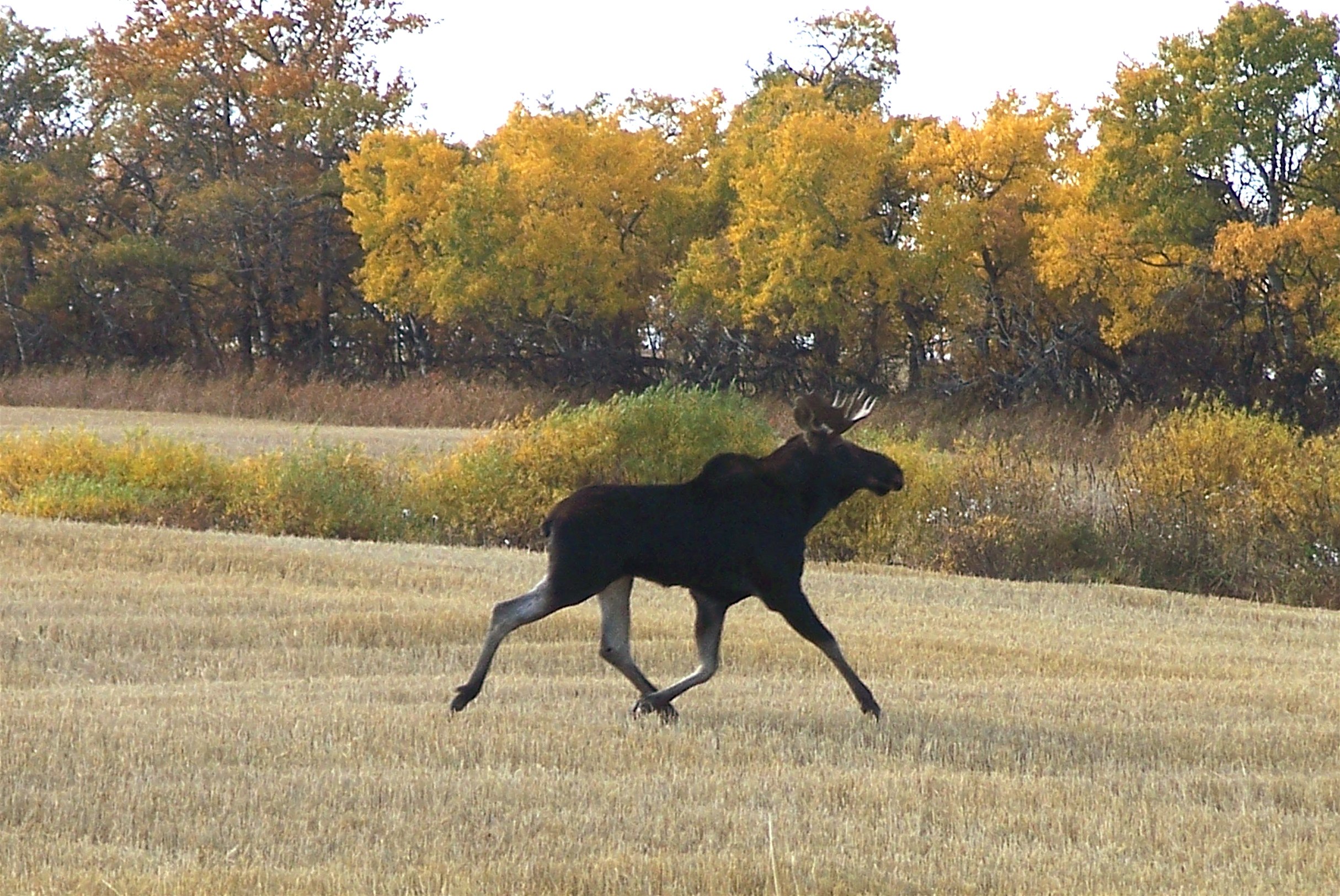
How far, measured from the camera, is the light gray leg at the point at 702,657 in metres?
9.74

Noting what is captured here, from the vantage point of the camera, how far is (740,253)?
48.3 m

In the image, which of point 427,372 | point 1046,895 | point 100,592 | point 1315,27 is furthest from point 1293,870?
point 427,372

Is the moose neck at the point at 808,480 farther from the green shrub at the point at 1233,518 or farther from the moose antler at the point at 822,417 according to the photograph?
the green shrub at the point at 1233,518

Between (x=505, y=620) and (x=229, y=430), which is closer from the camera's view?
(x=505, y=620)

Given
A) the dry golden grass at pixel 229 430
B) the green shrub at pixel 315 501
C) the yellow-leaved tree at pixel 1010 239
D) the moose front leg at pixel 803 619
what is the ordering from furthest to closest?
the yellow-leaved tree at pixel 1010 239 → the dry golden grass at pixel 229 430 → the green shrub at pixel 315 501 → the moose front leg at pixel 803 619

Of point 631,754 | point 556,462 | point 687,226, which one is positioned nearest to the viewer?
point 631,754

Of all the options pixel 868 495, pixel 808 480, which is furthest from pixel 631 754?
pixel 868 495

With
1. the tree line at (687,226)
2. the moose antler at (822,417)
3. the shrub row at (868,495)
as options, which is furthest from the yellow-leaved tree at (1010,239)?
the moose antler at (822,417)

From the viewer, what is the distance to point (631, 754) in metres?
8.84

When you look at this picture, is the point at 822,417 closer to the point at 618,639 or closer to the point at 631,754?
the point at 618,639

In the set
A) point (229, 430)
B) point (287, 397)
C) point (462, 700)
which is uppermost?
point (462, 700)

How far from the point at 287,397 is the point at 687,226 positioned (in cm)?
1285

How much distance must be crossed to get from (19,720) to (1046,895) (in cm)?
553

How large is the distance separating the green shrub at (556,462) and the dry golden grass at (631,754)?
6377mm
